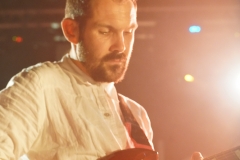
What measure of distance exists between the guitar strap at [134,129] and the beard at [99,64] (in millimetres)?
135

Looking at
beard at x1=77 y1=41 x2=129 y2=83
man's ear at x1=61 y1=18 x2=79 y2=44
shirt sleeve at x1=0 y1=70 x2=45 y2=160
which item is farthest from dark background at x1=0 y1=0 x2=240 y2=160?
shirt sleeve at x1=0 y1=70 x2=45 y2=160

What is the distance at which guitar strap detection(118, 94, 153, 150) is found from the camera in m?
1.16

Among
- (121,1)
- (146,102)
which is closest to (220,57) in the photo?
(146,102)

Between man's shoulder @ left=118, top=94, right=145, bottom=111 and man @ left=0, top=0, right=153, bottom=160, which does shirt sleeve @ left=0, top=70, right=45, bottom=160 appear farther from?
man's shoulder @ left=118, top=94, right=145, bottom=111

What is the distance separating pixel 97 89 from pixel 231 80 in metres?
0.88

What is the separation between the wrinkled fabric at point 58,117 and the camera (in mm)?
869

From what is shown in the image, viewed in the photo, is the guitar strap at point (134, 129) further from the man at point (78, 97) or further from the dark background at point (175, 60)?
the dark background at point (175, 60)

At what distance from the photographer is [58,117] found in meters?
0.99

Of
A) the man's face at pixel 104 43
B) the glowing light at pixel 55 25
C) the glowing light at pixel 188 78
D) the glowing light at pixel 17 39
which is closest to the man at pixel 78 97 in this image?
the man's face at pixel 104 43

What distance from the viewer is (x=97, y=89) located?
1093 mm

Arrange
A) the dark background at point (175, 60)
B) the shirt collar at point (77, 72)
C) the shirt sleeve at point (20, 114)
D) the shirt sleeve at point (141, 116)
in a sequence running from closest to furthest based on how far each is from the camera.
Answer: the shirt sleeve at point (20, 114) < the shirt collar at point (77, 72) < the shirt sleeve at point (141, 116) < the dark background at point (175, 60)

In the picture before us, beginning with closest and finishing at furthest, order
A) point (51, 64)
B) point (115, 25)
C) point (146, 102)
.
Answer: point (51, 64) → point (115, 25) → point (146, 102)

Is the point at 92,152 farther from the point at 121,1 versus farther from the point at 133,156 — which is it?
the point at 121,1

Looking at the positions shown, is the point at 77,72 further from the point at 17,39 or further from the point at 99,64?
the point at 17,39
